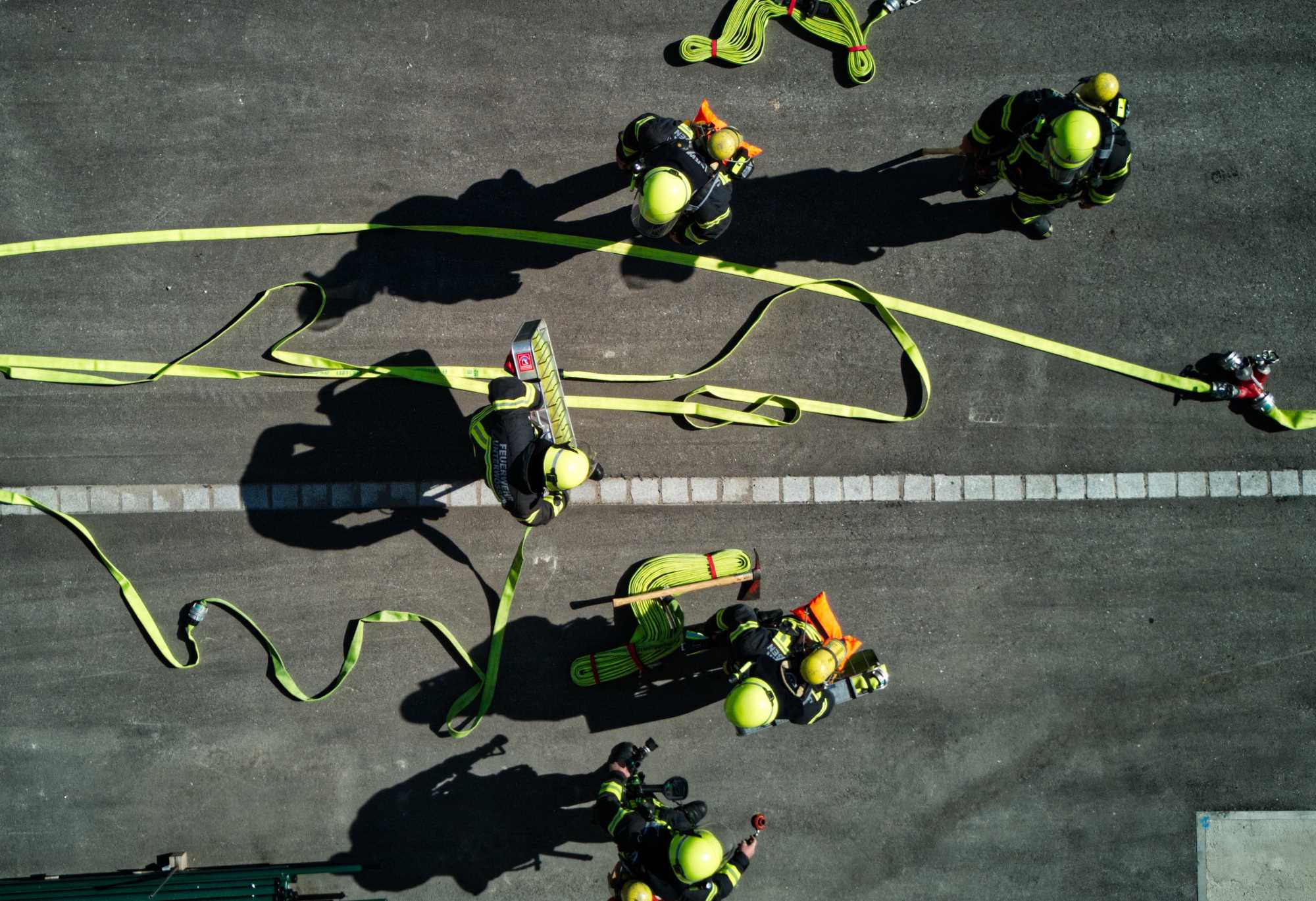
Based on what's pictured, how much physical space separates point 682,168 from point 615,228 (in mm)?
1437

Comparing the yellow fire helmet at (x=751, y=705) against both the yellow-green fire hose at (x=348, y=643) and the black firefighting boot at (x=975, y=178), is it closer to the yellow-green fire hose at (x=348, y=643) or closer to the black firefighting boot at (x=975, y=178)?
the yellow-green fire hose at (x=348, y=643)

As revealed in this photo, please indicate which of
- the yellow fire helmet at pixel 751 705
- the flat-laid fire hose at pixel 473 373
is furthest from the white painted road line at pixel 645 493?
the yellow fire helmet at pixel 751 705

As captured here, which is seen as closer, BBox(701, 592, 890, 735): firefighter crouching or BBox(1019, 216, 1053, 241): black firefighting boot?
BBox(701, 592, 890, 735): firefighter crouching

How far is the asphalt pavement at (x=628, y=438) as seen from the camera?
8875mm

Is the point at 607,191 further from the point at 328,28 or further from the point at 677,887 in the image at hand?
the point at 677,887

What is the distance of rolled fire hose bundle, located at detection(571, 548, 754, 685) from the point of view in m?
8.68

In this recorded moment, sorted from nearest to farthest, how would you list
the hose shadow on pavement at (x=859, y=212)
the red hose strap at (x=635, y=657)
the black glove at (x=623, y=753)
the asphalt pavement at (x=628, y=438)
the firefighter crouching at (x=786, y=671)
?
the firefighter crouching at (x=786, y=671) → the black glove at (x=623, y=753) → the red hose strap at (x=635, y=657) → the asphalt pavement at (x=628, y=438) → the hose shadow on pavement at (x=859, y=212)

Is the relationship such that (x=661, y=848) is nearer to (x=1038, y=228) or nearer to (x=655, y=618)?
(x=655, y=618)

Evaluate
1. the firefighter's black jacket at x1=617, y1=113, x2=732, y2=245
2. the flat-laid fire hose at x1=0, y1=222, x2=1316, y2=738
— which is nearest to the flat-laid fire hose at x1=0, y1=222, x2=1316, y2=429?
the flat-laid fire hose at x1=0, y1=222, x2=1316, y2=738

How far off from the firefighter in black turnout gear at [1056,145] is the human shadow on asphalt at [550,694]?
601 centimetres

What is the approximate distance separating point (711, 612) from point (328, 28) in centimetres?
771

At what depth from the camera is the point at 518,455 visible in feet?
24.8

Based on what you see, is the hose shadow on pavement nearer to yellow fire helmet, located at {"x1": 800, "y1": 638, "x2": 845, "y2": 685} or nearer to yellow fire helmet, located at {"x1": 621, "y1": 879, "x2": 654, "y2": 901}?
yellow fire helmet, located at {"x1": 800, "y1": 638, "x2": 845, "y2": 685}

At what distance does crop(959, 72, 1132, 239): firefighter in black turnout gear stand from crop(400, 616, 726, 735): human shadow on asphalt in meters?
6.01
